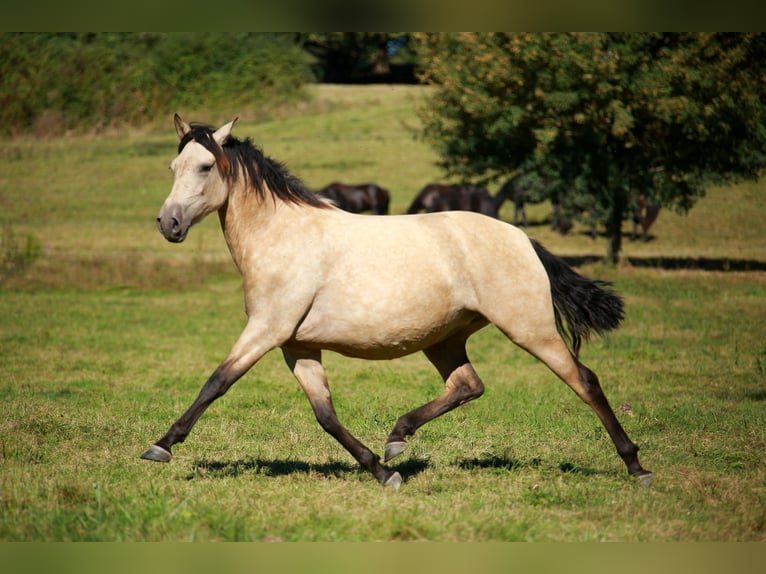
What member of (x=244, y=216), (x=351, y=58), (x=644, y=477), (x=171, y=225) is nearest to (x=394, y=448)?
(x=644, y=477)

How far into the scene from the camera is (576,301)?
6.99 m

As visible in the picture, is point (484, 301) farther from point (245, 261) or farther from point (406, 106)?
point (406, 106)

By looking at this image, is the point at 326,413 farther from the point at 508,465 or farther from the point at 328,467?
the point at 508,465

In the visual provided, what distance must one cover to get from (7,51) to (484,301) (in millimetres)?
25818

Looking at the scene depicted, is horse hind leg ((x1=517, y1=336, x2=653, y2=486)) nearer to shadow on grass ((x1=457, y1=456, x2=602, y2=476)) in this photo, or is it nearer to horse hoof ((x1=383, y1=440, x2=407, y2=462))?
shadow on grass ((x1=457, y1=456, x2=602, y2=476))

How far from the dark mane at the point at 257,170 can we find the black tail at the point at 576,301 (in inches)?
68.1

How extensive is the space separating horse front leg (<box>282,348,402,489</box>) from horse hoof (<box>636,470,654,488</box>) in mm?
1646

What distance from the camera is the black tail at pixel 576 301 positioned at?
22.9 feet

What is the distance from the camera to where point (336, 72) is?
1978 inches

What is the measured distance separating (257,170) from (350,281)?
1089 millimetres

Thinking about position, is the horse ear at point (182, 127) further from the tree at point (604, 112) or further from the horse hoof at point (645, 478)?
the tree at point (604, 112)

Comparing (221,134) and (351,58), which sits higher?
(221,134)

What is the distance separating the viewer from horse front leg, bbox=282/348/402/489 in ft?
21.1

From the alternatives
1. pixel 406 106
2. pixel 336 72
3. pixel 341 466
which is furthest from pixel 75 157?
pixel 341 466
